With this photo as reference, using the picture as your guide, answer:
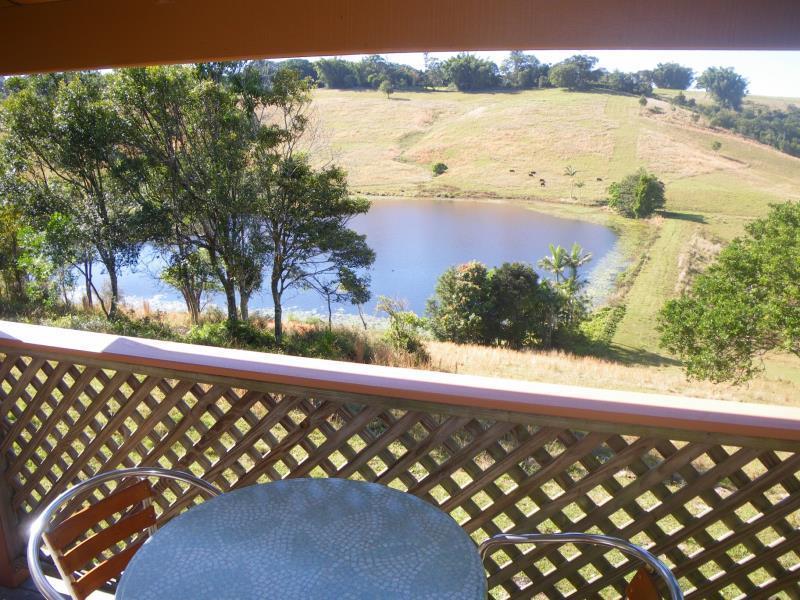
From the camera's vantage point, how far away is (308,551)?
927 mm

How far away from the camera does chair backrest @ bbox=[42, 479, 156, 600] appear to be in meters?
0.94

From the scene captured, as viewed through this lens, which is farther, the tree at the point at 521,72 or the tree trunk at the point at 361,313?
the tree at the point at 521,72

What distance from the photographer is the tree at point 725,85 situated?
52.5 feet

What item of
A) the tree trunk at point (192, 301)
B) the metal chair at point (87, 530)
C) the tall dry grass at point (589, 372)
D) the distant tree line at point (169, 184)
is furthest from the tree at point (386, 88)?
the metal chair at point (87, 530)

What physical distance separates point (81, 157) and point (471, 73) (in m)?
10.0

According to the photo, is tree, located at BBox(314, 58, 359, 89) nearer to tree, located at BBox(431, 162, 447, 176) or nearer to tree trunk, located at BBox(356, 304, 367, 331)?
tree, located at BBox(431, 162, 447, 176)

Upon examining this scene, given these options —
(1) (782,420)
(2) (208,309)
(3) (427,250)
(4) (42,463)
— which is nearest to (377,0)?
(1) (782,420)

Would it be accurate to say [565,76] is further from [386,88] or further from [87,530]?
[87,530]

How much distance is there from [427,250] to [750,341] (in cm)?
763

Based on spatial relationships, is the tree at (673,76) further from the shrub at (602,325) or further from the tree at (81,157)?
the tree at (81,157)

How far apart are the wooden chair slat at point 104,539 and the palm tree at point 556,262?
1439cm

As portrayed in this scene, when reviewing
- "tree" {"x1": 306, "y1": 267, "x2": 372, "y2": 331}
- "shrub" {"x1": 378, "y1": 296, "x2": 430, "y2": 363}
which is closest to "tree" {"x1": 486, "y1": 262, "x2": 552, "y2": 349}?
"shrub" {"x1": 378, "y1": 296, "x2": 430, "y2": 363}

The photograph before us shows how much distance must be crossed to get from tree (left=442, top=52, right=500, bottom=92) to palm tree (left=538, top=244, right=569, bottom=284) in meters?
5.31

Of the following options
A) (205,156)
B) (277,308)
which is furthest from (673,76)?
(205,156)
